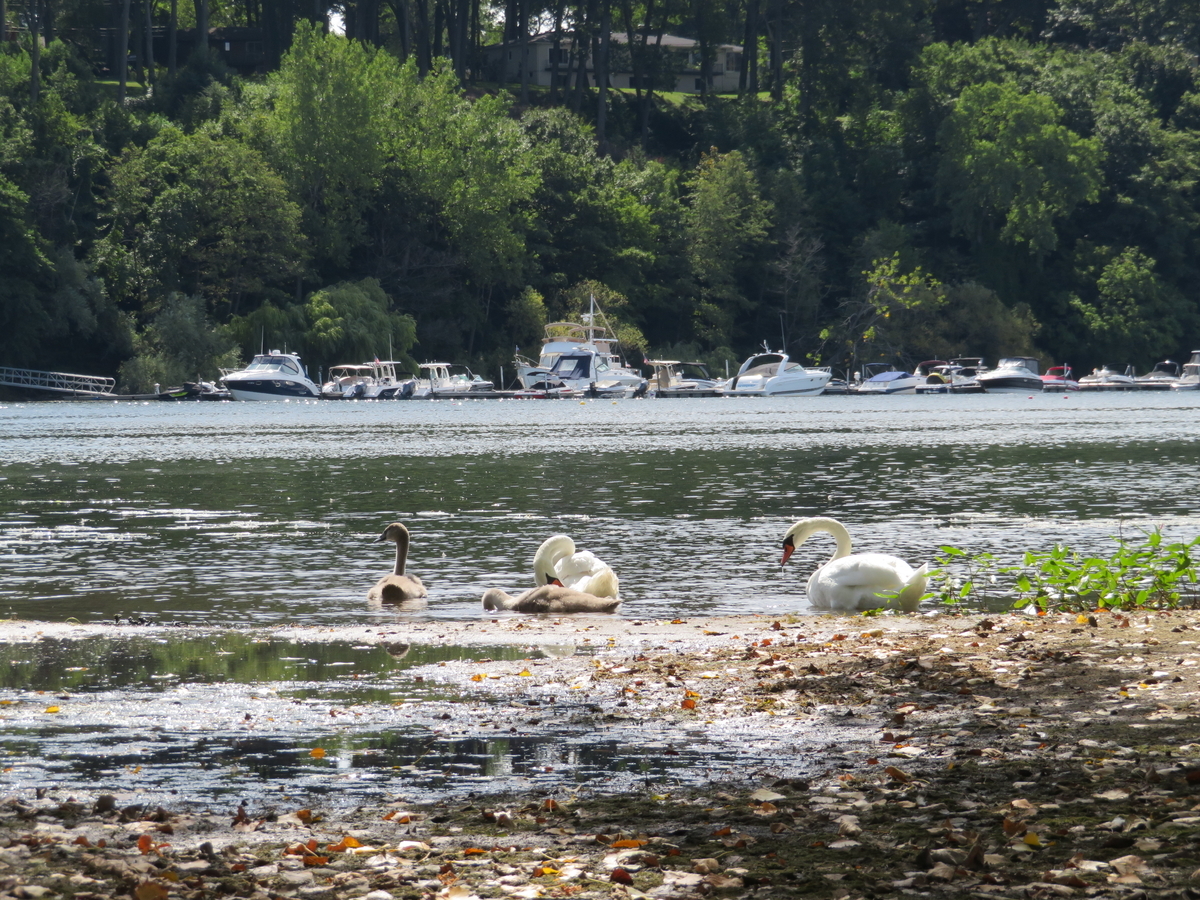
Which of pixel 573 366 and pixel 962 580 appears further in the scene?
pixel 573 366

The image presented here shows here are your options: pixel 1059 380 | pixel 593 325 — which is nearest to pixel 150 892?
pixel 593 325

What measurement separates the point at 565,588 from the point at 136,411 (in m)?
68.9

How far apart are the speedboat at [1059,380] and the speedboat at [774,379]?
1726 cm

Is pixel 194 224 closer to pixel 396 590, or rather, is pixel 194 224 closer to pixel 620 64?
pixel 620 64

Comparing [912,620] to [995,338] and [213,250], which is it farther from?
[995,338]

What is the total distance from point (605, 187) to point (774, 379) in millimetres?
18725

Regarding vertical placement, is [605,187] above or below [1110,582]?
above

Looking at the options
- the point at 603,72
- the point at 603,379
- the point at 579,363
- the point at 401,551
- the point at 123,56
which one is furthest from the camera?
the point at 603,72

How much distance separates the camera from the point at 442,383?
101875 millimetres

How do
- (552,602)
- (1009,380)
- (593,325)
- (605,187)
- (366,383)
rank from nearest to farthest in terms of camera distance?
1. (552,602)
2. (366,383)
3. (593,325)
4. (605,187)
5. (1009,380)

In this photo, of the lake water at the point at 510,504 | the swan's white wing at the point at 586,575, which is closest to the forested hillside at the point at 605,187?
the lake water at the point at 510,504

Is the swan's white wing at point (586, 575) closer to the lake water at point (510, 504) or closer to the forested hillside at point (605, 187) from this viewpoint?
the lake water at point (510, 504)

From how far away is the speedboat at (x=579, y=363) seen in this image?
103 meters

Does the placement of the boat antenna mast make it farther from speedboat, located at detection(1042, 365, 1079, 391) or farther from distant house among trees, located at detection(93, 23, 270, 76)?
distant house among trees, located at detection(93, 23, 270, 76)
